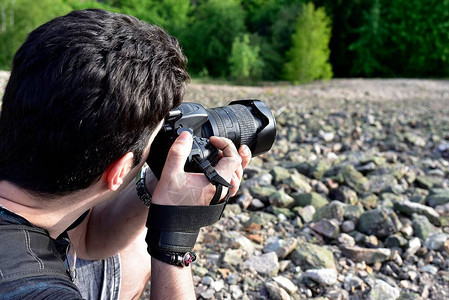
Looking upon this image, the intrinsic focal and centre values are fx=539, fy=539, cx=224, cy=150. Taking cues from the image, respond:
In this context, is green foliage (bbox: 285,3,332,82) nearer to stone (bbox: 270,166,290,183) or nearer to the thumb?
stone (bbox: 270,166,290,183)

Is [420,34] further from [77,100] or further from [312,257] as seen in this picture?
[77,100]

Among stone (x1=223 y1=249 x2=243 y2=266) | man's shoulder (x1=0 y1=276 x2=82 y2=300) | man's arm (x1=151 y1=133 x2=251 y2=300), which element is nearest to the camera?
man's shoulder (x1=0 y1=276 x2=82 y2=300)

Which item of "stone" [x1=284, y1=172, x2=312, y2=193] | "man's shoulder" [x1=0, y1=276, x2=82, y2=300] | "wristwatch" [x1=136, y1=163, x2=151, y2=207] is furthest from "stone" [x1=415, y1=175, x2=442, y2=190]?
"man's shoulder" [x1=0, y1=276, x2=82, y2=300]

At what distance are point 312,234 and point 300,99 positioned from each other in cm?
668

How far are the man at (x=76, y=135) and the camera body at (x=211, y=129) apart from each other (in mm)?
89

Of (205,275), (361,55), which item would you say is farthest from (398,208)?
(361,55)

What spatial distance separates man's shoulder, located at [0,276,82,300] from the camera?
100 cm

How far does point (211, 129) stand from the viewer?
5.24 feet

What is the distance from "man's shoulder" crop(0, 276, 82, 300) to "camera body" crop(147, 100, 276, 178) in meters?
0.45

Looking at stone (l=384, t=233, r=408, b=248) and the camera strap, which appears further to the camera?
stone (l=384, t=233, r=408, b=248)

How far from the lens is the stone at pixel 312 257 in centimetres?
234

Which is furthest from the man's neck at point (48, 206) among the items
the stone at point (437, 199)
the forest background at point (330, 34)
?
the forest background at point (330, 34)

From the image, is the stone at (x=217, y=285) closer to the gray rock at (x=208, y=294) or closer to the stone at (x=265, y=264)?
the gray rock at (x=208, y=294)

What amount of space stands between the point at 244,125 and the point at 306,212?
1.42 m
